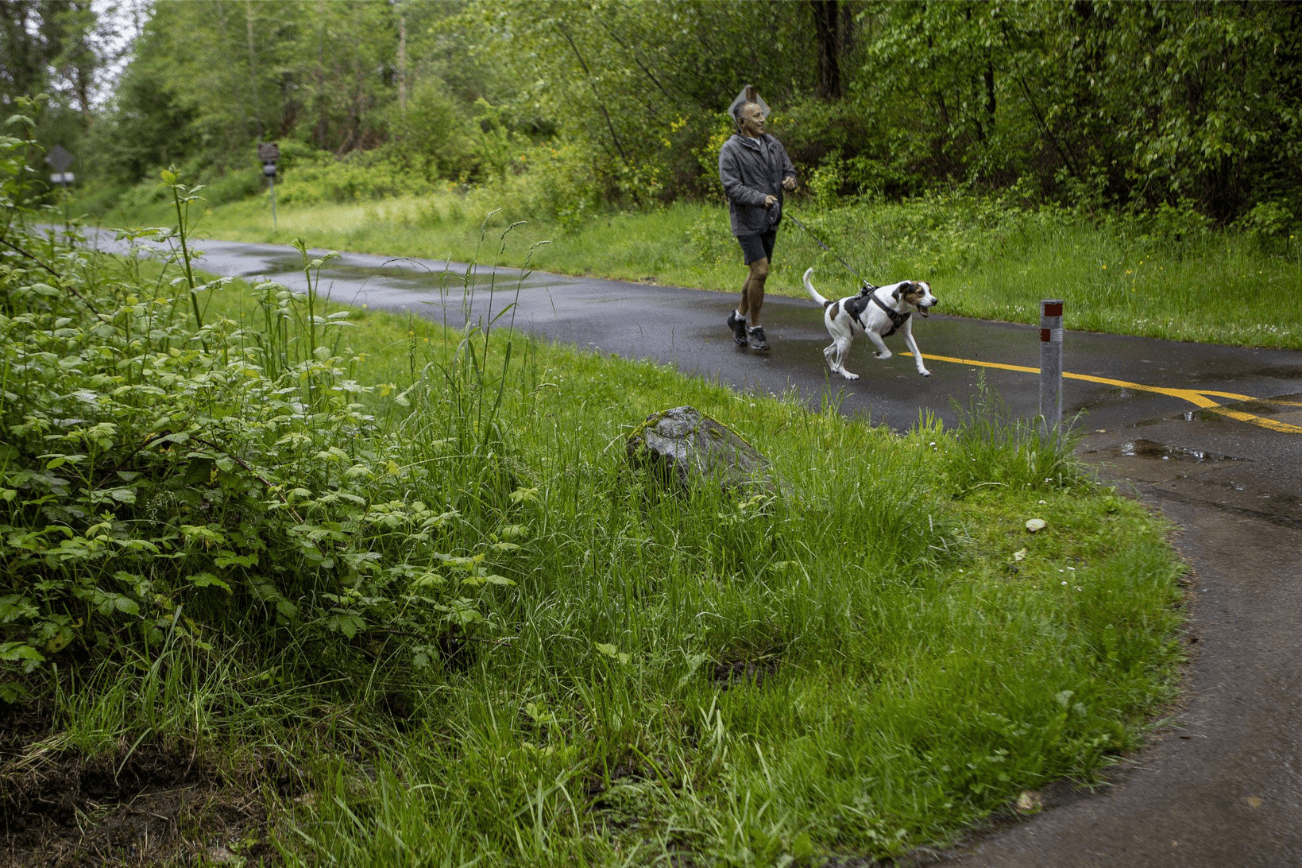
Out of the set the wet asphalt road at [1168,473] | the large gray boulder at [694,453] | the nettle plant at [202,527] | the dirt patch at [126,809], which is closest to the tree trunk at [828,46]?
the wet asphalt road at [1168,473]

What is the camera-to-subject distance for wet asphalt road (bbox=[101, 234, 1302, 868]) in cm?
296

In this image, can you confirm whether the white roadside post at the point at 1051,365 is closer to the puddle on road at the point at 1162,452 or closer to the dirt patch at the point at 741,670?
the puddle on road at the point at 1162,452

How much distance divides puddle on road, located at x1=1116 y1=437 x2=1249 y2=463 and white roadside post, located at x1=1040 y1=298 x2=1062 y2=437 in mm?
825

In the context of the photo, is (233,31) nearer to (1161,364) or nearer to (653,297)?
(653,297)

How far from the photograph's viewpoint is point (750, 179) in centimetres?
959

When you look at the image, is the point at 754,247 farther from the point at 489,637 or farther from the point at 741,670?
the point at 489,637

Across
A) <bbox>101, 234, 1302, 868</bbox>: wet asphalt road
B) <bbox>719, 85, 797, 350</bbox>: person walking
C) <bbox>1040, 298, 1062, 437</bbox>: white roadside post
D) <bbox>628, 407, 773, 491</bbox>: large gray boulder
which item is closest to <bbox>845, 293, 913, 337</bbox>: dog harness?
<bbox>101, 234, 1302, 868</bbox>: wet asphalt road

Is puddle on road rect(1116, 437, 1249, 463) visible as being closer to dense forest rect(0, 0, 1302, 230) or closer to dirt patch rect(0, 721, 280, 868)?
dirt patch rect(0, 721, 280, 868)

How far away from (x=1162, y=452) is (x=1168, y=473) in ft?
1.47

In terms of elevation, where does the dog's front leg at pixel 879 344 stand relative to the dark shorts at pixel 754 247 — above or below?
below

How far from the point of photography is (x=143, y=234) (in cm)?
507

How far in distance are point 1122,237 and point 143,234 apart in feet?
39.5

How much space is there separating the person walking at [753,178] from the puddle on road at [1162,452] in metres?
4.10

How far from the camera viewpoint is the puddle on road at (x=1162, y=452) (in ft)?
20.0
